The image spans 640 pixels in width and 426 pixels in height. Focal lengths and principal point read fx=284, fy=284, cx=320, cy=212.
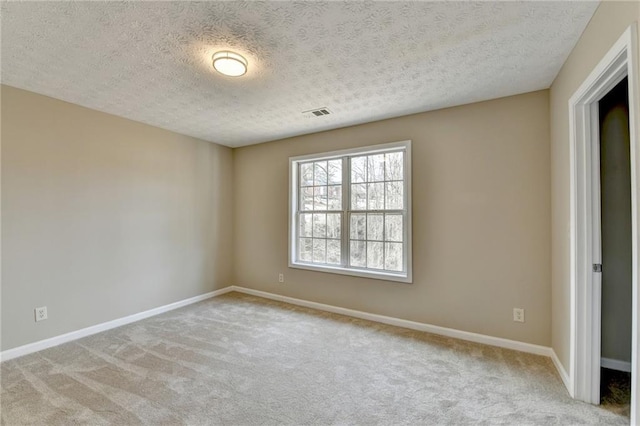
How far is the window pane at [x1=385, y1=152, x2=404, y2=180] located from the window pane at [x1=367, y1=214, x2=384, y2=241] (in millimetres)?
525

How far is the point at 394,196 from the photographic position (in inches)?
141

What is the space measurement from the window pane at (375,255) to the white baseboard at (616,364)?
2.13 metres

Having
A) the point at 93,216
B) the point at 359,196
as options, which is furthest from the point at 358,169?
the point at 93,216

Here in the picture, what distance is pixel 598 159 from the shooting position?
1.95m

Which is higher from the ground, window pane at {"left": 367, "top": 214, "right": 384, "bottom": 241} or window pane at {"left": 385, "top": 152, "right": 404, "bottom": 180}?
window pane at {"left": 385, "top": 152, "right": 404, "bottom": 180}

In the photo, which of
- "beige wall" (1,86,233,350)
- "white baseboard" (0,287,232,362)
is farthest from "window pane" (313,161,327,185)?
"white baseboard" (0,287,232,362)

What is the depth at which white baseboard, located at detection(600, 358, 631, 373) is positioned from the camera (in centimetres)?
234

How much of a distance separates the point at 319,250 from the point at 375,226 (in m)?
0.98

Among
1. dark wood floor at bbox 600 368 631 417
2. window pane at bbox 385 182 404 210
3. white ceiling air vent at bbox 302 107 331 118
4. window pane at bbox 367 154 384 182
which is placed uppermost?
white ceiling air vent at bbox 302 107 331 118

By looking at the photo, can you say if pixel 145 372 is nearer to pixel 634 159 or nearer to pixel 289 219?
pixel 289 219

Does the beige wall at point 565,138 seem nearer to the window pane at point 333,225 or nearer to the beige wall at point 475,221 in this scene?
the beige wall at point 475,221

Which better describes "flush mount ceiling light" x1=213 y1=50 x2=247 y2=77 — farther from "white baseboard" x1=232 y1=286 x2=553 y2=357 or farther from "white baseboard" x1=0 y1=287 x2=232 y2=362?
"white baseboard" x1=0 y1=287 x2=232 y2=362

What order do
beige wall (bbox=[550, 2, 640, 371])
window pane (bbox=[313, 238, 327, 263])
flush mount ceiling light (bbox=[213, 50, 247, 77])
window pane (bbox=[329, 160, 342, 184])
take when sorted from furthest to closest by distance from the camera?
window pane (bbox=[313, 238, 327, 263]) → window pane (bbox=[329, 160, 342, 184]) → flush mount ceiling light (bbox=[213, 50, 247, 77]) → beige wall (bbox=[550, 2, 640, 371])

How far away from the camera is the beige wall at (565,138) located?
1.58m
